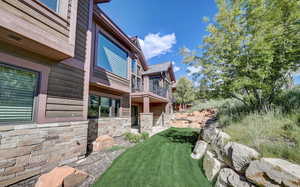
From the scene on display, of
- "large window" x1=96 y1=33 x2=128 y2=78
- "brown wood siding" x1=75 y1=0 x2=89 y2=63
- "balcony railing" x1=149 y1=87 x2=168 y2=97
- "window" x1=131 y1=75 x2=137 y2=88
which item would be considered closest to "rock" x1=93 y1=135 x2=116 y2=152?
"brown wood siding" x1=75 y1=0 x2=89 y2=63

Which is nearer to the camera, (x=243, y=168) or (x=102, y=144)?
(x=243, y=168)

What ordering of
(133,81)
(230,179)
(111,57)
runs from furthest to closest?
(133,81)
(111,57)
(230,179)

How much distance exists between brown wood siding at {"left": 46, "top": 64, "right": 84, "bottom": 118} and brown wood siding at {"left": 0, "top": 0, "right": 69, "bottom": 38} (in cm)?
112

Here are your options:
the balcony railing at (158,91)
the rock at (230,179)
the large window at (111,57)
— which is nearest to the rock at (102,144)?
the large window at (111,57)

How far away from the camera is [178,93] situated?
69.1 ft

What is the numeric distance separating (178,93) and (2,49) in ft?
66.0

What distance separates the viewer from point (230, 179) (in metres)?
2.55

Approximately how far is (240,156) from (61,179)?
13.3 feet

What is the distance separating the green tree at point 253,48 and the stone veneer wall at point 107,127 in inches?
225

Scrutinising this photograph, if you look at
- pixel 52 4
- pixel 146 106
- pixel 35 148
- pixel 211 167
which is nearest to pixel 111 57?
pixel 52 4

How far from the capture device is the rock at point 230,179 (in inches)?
91.4

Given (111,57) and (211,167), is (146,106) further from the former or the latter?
(211,167)

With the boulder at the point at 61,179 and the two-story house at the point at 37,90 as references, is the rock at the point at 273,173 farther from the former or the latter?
the two-story house at the point at 37,90

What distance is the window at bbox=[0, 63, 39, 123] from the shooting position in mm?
2988
